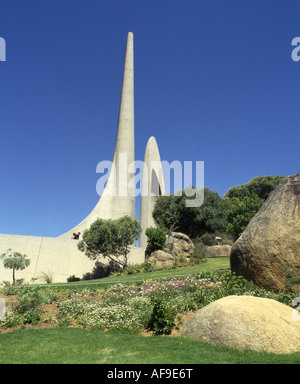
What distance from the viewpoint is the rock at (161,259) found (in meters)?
26.3

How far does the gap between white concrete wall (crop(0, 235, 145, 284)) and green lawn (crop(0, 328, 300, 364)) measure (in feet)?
60.7

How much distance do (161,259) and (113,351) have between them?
21.1 metres

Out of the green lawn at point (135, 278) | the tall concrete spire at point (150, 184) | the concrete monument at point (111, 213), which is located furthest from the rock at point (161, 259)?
the tall concrete spire at point (150, 184)

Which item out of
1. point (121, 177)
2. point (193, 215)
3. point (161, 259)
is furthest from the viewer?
point (193, 215)

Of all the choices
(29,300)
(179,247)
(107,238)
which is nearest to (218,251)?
(179,247)

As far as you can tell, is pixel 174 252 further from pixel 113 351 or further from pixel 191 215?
pixel 113 351

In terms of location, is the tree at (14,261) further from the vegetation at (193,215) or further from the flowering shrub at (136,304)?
the vegetation at (193,215)

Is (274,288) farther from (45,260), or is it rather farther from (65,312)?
(45,260)

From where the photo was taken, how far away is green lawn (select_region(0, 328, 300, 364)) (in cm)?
545

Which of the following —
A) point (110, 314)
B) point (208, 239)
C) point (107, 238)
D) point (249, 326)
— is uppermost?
point (208, 239)

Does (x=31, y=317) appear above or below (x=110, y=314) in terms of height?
below

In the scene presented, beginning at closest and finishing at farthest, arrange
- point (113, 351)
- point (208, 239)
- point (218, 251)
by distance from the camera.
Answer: point (113, 351), point (218, 251), point (208, 239)

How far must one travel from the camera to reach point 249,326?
6.07 metres
